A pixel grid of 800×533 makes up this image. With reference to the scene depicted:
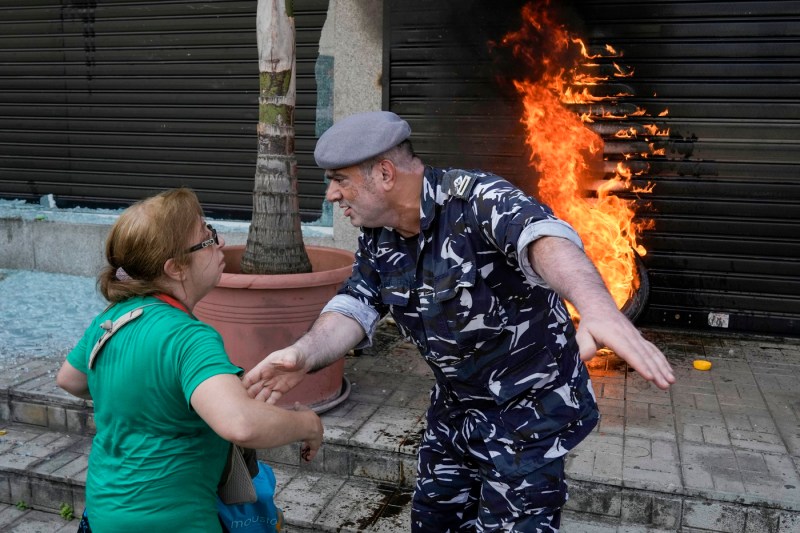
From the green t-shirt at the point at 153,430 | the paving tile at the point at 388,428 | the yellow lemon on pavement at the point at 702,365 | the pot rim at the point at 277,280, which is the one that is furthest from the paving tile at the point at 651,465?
the green t-shirt at the point at 153,430

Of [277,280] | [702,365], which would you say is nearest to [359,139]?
[277,280]

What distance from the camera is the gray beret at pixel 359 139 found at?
268 centimetres

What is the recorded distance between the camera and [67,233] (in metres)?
8.93

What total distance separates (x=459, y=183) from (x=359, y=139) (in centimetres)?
39

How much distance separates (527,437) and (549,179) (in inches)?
181

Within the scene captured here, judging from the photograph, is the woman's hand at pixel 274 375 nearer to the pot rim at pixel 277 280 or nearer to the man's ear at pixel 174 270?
the man's ear at pixel 174 270

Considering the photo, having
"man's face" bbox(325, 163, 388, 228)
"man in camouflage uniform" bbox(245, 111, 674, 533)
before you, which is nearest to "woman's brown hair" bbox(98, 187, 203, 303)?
"man in camouflage uniform" bbox(245, 111, 674, 533)

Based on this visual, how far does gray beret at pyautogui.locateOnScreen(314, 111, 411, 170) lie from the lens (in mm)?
2682

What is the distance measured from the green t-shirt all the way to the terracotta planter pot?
2.44 m

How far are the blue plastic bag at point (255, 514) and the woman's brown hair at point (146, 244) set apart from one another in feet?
2.57

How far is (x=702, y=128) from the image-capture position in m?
6.74

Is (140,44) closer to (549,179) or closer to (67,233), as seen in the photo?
(67,233)

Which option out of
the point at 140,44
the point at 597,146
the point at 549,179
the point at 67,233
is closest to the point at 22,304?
the point at 67,233

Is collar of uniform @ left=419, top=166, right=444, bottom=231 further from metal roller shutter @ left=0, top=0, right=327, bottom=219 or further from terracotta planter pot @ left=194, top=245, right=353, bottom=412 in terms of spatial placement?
metal roller shutter @ left=0, top=0, right=327, bottom=219
